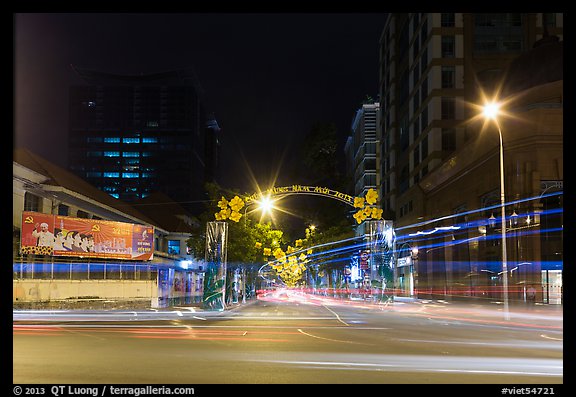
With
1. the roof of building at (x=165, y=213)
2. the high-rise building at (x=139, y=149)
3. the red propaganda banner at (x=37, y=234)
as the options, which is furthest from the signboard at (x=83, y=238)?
the high-rise building at (x=139, y=149)

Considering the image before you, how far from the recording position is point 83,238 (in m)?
41.9

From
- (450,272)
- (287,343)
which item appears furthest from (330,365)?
(450,272)

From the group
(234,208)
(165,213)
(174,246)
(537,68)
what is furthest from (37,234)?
(165,213)

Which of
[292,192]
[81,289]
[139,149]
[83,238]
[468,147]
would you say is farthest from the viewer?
[139,149]

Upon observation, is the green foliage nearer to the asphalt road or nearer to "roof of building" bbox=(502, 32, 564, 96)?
"roof of building" bbox=(502, 32, 564, 96)

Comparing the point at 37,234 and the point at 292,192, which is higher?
the point at 292,192

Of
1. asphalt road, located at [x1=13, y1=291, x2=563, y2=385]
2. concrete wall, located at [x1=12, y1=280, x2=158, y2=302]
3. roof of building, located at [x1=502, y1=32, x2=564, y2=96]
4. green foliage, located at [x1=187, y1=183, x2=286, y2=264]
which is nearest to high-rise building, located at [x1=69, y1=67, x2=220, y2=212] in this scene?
green foliage, located at [x1=187, y1=183, x2=286, y2=264]

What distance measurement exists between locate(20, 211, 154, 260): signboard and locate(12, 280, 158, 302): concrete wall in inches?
70.0

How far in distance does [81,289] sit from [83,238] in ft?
10.5

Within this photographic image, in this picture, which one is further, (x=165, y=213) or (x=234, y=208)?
(x=165, y=213)

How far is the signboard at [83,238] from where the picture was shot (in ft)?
122

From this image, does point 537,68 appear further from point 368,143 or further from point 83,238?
point 368,143

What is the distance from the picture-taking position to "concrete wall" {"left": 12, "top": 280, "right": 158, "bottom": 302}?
36.4 meters
